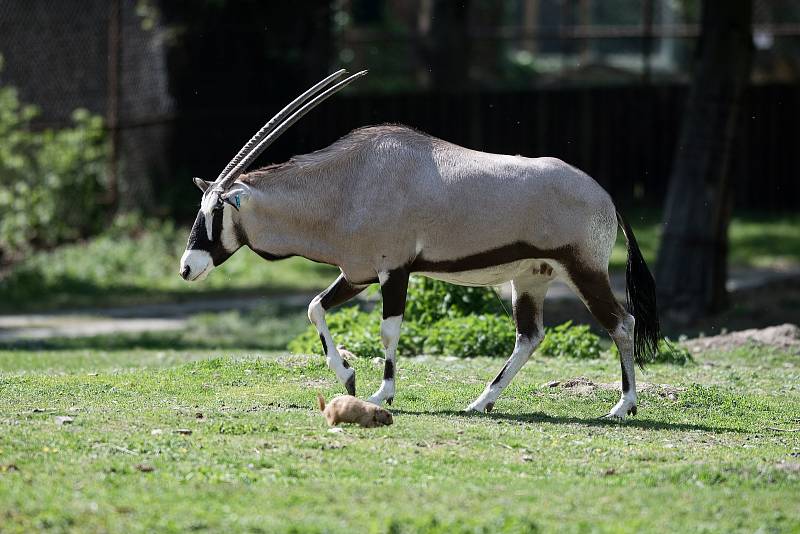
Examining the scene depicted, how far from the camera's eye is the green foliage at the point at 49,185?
1952cm

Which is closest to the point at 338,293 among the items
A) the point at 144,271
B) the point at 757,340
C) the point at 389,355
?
the point at 389,355

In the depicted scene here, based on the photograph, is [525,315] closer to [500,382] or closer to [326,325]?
[500,382]

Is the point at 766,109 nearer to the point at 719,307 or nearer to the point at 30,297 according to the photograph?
the point at 719,307

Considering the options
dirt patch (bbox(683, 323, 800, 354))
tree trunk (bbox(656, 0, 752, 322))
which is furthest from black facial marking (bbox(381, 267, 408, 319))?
tree trunk (bbox(656, 0, 752, 322))

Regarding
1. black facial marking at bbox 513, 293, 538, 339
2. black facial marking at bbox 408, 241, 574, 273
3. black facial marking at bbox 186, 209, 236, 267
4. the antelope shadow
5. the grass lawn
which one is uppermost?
black facial marking at bbox 186, 209, 236, 267

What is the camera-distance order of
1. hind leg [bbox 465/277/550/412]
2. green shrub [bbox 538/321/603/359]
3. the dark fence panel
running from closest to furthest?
hind leg [bbox 465/277/550/412] < green shrub [bbox 538/321/603/359] < the dark fence panel

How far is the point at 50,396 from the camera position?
29.0ft

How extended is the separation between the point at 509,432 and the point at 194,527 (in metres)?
2.58

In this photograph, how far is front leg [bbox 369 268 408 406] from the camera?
838cm

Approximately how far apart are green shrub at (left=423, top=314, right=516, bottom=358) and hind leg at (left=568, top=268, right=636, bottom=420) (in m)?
3.04

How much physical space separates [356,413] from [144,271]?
11.5m

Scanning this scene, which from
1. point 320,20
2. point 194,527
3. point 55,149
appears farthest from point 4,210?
point 194,527

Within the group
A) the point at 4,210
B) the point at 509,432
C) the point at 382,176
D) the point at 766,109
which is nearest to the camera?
the point at 509,432

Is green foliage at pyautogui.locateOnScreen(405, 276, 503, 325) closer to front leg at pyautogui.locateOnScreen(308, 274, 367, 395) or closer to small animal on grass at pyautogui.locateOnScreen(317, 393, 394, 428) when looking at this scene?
front leg at pyautogui.locateOnScreen(308, 274, 367, 395)
